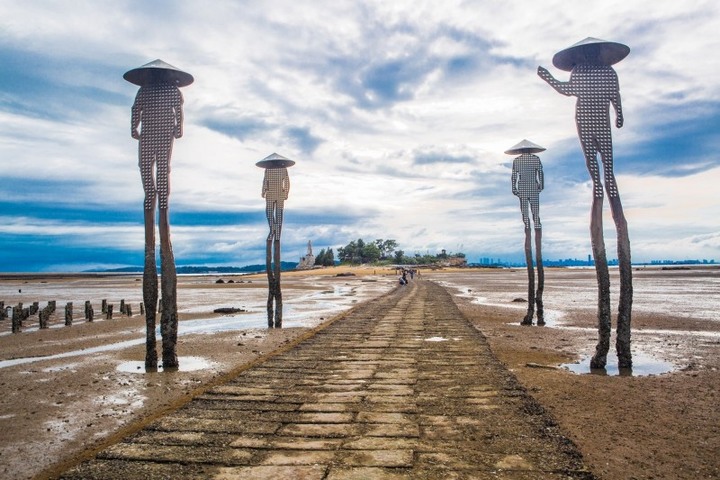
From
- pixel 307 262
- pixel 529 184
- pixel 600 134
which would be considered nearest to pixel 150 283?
pixel 600 134

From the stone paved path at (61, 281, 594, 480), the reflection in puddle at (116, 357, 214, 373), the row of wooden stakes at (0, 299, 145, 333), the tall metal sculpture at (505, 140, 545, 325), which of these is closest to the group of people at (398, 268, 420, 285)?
the row of wooden stakes at (0, 299, 145, 333)

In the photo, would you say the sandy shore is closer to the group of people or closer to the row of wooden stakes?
the row of wooden stakes

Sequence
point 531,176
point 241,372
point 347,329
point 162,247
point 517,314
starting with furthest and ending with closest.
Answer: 1. point 517,314
2. point 531,176
3. point 347,329
4. point 162,247
5. point 241,372

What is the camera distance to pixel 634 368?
943cm

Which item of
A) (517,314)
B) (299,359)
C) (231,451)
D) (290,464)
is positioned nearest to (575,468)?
(290,464)

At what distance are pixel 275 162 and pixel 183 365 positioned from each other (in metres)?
8.28

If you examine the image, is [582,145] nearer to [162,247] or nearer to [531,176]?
[531,176]

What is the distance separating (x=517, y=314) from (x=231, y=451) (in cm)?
1664

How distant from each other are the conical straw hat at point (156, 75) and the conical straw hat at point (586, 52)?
24.3ft

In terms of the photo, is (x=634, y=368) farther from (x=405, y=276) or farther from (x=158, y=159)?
(x=405, y=276)

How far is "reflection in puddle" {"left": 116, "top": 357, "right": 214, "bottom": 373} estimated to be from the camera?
10133 mm

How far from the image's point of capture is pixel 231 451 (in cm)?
491

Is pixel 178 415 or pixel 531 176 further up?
pixel 531 176

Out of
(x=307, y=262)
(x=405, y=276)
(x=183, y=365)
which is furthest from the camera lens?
(x=307, y=262)
